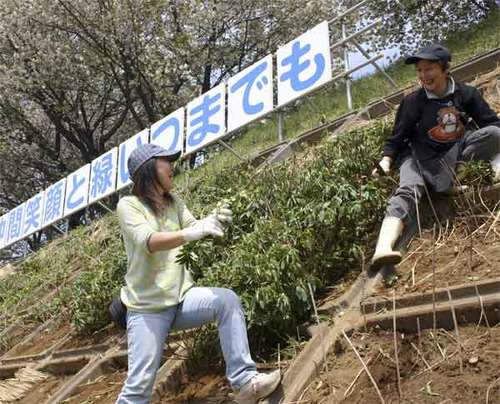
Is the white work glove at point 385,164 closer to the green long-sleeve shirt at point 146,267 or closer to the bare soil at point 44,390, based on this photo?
the green long-sleeve shirt at point 146,267

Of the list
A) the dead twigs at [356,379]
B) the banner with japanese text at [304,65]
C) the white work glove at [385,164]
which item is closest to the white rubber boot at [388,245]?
the white work glove at [385,164]

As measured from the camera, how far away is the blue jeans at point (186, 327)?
2928 millimetres

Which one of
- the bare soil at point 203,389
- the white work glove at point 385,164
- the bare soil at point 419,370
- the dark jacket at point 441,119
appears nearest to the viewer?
the bare soil at point 419,370

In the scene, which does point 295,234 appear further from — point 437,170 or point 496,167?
point 496,167

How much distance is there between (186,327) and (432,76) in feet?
7.37

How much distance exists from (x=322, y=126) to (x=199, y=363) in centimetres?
463

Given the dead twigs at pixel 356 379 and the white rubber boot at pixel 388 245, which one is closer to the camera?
the dead twigs at pixel 356 379

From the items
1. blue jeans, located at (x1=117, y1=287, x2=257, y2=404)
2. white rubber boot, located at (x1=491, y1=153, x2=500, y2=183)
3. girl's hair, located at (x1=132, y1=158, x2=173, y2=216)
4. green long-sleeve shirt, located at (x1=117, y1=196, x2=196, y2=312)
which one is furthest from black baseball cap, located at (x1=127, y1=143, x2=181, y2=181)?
white rubber boot, located at (x1=491, y1=153, x2=500, y2=183)

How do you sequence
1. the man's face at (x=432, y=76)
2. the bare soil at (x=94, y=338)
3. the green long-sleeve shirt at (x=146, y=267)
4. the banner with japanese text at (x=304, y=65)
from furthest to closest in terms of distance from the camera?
the banner with japanese text at (x=304, y=65) < the bare soil at (x=94, y=338) < the man's face at (x=432, y=76) < the green long-sleeve shirt at (x=146, y=267)

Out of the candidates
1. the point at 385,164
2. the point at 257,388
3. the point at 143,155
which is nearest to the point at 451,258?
the point at 385,164

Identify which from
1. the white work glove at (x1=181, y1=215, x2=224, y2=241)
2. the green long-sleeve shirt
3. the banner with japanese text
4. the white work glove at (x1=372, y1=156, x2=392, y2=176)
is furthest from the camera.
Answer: the banner with japanese text

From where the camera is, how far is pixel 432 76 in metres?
3.87

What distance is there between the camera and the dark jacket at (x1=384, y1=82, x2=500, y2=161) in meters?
3.94

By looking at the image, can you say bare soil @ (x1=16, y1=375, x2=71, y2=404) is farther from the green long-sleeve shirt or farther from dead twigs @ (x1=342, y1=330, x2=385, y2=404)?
dead twigs @ (x1=342, y1=330, x2=385, y2=404)
